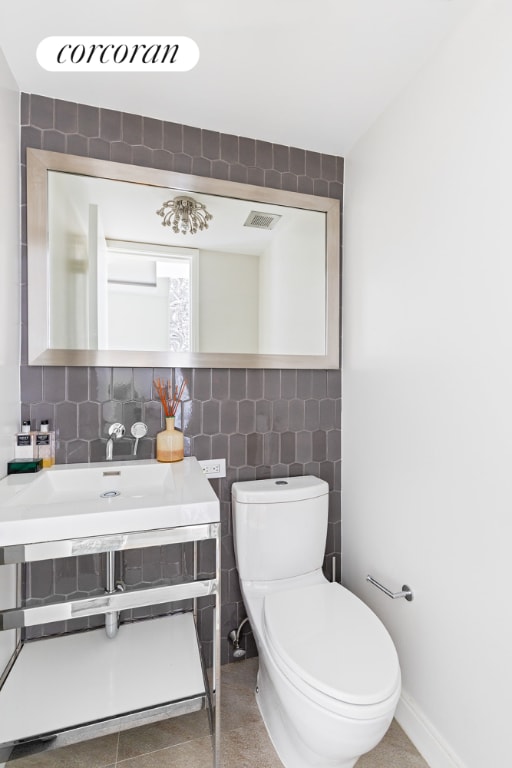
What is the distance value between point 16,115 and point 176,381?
113 centimetres

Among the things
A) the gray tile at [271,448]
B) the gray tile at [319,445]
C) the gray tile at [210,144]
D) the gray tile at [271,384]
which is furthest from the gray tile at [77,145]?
the gray tile at [319,445]

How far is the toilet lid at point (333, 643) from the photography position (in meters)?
1.06

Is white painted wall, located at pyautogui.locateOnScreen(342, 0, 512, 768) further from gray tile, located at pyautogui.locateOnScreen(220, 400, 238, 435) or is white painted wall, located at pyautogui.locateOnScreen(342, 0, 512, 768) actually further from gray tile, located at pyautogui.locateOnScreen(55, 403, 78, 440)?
gray tile, located at pyautogui.locateOnScreen(55, 403, 78, 440)

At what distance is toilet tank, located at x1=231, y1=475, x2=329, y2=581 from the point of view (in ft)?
5.11

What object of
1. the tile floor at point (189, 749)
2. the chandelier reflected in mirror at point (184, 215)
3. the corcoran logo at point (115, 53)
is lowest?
the tile floor at point (189, 749)

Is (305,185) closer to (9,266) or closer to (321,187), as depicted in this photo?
(321,187)

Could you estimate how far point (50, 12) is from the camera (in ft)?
3.82

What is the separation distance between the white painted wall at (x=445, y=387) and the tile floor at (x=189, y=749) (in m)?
0.11

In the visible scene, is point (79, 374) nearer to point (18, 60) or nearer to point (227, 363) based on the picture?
point (227, 363)

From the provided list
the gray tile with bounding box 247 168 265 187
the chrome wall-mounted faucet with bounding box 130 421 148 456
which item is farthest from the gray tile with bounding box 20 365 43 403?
the gray tile with bounding box 247 168 265 187

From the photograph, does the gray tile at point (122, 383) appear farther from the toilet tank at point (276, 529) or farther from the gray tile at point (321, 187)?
the gray tile at point (321, 187)

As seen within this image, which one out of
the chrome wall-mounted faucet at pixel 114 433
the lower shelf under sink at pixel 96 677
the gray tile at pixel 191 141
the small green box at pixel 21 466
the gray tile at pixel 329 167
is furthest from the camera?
the gray tile at pixel 329 167

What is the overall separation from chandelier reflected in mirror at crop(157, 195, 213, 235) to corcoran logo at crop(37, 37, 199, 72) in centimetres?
44

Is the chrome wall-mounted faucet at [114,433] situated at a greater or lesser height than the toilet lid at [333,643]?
greater
